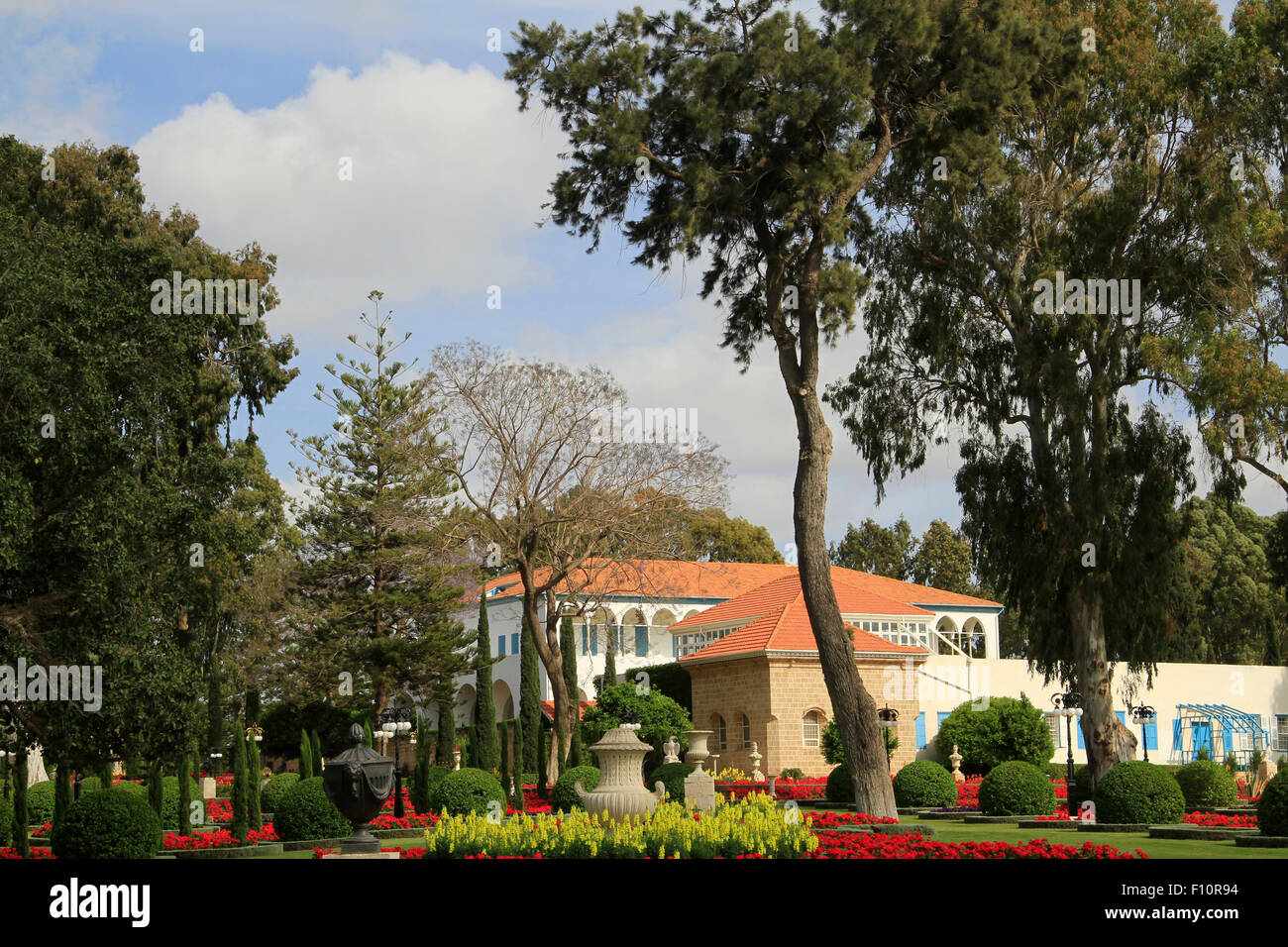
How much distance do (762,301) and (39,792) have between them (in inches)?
726

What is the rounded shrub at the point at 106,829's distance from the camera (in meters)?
16.4

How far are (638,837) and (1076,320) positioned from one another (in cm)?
1829

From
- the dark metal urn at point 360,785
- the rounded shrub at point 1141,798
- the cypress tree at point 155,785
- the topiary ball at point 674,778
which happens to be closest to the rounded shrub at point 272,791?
the cypress tree at point 155,785

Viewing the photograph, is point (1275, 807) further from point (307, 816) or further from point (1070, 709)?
point (307, 816)

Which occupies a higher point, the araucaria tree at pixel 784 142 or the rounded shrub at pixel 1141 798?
the araucaria tree at pixel 784 142

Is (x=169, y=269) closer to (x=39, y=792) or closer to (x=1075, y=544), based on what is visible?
(x=39, y=792)

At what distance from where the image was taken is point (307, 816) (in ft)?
68.5

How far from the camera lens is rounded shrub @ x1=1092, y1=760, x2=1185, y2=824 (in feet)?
69.9

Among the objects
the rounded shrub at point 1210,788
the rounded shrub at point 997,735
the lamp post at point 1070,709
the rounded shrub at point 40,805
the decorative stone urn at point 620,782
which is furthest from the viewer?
the rounded shrub at point 997,735

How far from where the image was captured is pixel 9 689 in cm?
1822

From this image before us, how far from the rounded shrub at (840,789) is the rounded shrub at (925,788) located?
1.42 m

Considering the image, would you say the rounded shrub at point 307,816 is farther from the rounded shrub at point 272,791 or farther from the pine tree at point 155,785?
the rounded shrub at point 272,791

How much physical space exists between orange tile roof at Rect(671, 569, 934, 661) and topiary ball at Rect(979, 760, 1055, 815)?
10318 mm

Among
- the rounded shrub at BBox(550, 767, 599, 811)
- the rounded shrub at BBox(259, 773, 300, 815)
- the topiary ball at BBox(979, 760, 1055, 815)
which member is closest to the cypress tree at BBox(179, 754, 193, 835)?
the rounded shrub at BBox(259, 773, 300, 815)
